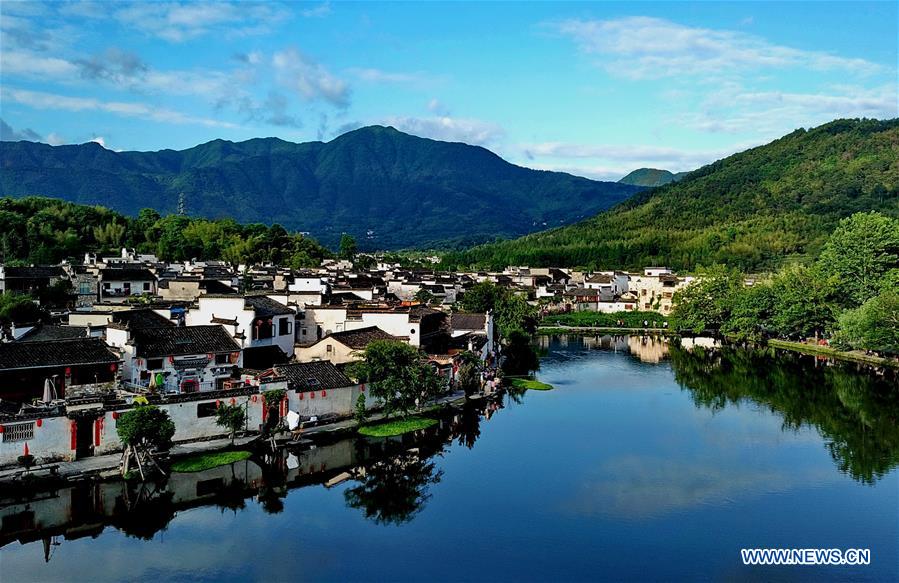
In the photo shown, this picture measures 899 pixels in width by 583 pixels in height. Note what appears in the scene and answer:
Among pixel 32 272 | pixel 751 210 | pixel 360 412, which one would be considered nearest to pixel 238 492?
pixel 360 412

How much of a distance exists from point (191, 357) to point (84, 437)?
219 inches

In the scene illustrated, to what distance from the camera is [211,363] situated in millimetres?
23422

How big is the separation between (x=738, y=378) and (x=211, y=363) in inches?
948

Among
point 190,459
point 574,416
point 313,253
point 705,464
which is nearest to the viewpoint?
point 190,459

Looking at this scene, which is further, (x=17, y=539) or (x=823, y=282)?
(x=823, y=282)

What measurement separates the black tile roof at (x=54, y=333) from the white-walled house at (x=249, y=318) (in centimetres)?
418

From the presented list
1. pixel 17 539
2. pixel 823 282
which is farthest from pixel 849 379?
pixel 17 539

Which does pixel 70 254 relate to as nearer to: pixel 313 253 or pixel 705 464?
pixel 313 253

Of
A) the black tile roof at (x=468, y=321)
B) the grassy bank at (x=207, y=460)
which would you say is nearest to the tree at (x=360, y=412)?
the grassy bank at (x=207, y=460)

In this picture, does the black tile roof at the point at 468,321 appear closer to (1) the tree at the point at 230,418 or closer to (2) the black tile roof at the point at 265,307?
(2) the black tile roof at the point at 265,307

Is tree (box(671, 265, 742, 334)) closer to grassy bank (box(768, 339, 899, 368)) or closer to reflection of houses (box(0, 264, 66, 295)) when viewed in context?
grassy bank (box(768, 339, 899, 368))

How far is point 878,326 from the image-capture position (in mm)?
36812

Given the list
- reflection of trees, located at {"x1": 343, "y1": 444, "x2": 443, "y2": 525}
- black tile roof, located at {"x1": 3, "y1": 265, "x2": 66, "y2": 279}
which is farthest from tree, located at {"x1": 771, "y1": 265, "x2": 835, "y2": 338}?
black tile roof, located at {"x1": 3, "y1": 265, "x2": 66, "y2": 279}

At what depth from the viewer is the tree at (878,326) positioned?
3600cm
